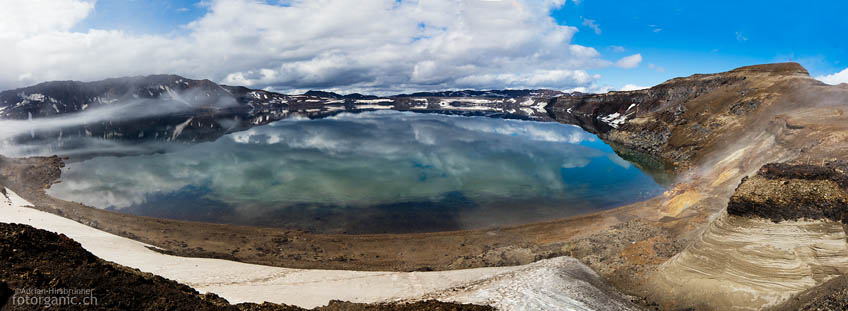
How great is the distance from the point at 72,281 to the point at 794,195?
20.8 m

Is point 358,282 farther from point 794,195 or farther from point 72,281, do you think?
point 794,195

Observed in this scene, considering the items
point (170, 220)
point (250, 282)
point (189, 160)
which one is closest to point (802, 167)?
point (250, 282)

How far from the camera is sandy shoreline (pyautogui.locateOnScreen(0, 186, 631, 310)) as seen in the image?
1130 centimetres

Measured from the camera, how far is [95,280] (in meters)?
7.28

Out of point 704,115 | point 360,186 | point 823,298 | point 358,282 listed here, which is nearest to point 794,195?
point 823,298

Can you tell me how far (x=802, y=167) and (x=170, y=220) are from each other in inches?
1324

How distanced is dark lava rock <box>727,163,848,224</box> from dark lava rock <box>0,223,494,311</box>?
467 inches

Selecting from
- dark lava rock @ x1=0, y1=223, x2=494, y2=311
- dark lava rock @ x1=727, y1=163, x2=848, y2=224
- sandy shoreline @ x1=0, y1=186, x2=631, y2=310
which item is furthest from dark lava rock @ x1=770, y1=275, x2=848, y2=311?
dark lava rock @ x1=0, y1=223, x2=494, y2=311

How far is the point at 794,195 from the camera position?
1198cm

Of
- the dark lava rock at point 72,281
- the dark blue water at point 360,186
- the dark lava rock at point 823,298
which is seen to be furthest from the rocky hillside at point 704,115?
the dark lava rock at point 72,281

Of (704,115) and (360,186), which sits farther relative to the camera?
(704,115)

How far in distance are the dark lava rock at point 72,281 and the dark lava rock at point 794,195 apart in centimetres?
1186

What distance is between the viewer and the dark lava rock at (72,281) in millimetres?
6395

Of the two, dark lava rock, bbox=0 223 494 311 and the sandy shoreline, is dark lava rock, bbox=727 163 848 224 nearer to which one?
the sandy shoreline
